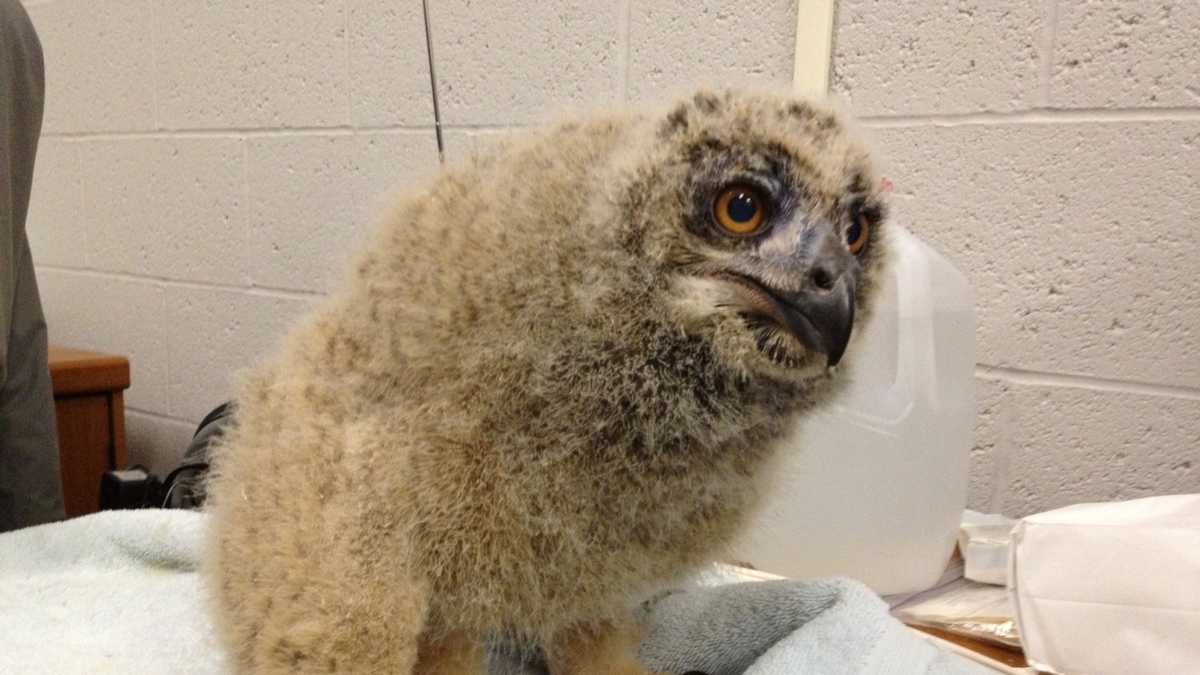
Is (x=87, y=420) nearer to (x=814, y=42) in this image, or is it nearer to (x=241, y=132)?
(x=241, y=132)

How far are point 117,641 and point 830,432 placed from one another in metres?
0.83

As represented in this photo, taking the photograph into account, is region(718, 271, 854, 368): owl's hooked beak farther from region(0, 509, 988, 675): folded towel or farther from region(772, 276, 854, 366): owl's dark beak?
region(0, 509, 988, 675): folded towel

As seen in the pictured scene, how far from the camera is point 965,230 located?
1.36 m

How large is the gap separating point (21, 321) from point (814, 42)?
1.42 meters

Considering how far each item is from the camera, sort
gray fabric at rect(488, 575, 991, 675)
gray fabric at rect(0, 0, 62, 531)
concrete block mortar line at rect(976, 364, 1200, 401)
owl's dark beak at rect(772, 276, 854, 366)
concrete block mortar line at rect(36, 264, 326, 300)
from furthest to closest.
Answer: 1. concrete block mortar line at rect(36, 264, 326, 300)
2. gray fabric at rect(0, 0, 62, 531)
3. concrete block mortar line at rect(976, 364, 1200, 401)
4. gray fabric at rect(488, 575, 991, 675)
5. owl's dark beak at rect(772, 276, 854, 366)

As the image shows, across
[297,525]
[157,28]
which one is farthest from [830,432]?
[157,28]

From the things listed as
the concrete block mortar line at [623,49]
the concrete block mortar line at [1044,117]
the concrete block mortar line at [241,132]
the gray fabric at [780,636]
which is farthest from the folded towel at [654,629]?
the concrete block mortar line at [241,132]

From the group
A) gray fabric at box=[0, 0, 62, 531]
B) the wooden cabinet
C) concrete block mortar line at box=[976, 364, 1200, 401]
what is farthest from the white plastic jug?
the wooden cabinet

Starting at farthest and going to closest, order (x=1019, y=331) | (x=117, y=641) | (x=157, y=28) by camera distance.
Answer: (x=157, y=28) → (x=1019, y=331) → (x=117, y=641)

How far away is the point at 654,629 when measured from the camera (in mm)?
933

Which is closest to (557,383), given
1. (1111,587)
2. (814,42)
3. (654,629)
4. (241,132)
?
(654,629)

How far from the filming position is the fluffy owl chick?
593 millimetres

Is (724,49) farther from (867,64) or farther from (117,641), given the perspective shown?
(117,641)

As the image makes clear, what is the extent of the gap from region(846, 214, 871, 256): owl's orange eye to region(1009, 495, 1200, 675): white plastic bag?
51 cm
